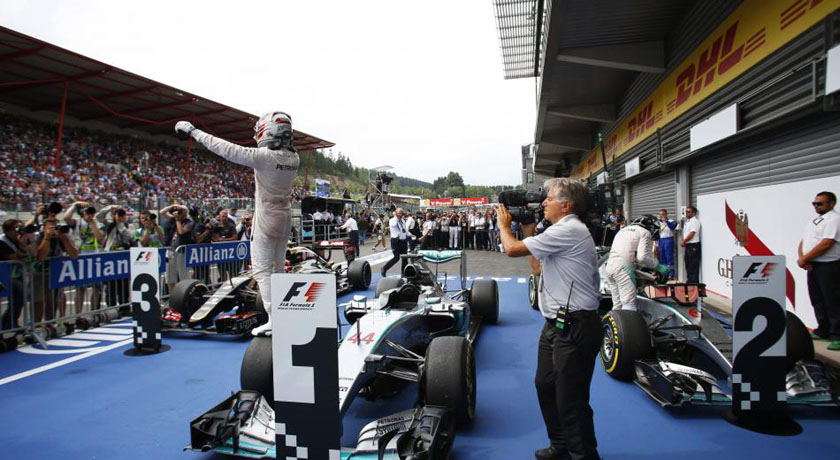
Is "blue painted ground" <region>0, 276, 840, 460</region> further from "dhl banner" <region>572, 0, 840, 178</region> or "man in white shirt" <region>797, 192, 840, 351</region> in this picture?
"dhl banner" <region>572, 0, 840, 178</region>

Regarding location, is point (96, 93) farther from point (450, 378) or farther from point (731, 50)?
point (731, 50)

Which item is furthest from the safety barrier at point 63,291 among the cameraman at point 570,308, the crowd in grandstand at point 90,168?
the crowd in grandstand at point 90,168

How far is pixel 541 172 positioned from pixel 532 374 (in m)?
31.7

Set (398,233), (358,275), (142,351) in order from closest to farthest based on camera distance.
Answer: (142,351) → (358,275) → (398,233)

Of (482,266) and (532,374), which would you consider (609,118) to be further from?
(532,374)

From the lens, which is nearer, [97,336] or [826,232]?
[826,232]

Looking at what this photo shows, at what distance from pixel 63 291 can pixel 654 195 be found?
1253cm

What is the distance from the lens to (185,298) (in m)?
6.26

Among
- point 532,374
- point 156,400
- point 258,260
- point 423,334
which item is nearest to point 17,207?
point 156,400

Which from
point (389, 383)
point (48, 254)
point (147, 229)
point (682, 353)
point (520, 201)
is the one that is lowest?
point (389, 383)

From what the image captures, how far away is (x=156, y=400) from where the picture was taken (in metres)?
3.95

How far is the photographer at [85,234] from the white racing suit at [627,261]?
7.30m

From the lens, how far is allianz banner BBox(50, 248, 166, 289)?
6.02 m

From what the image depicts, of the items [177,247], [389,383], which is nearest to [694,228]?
[389,383]
